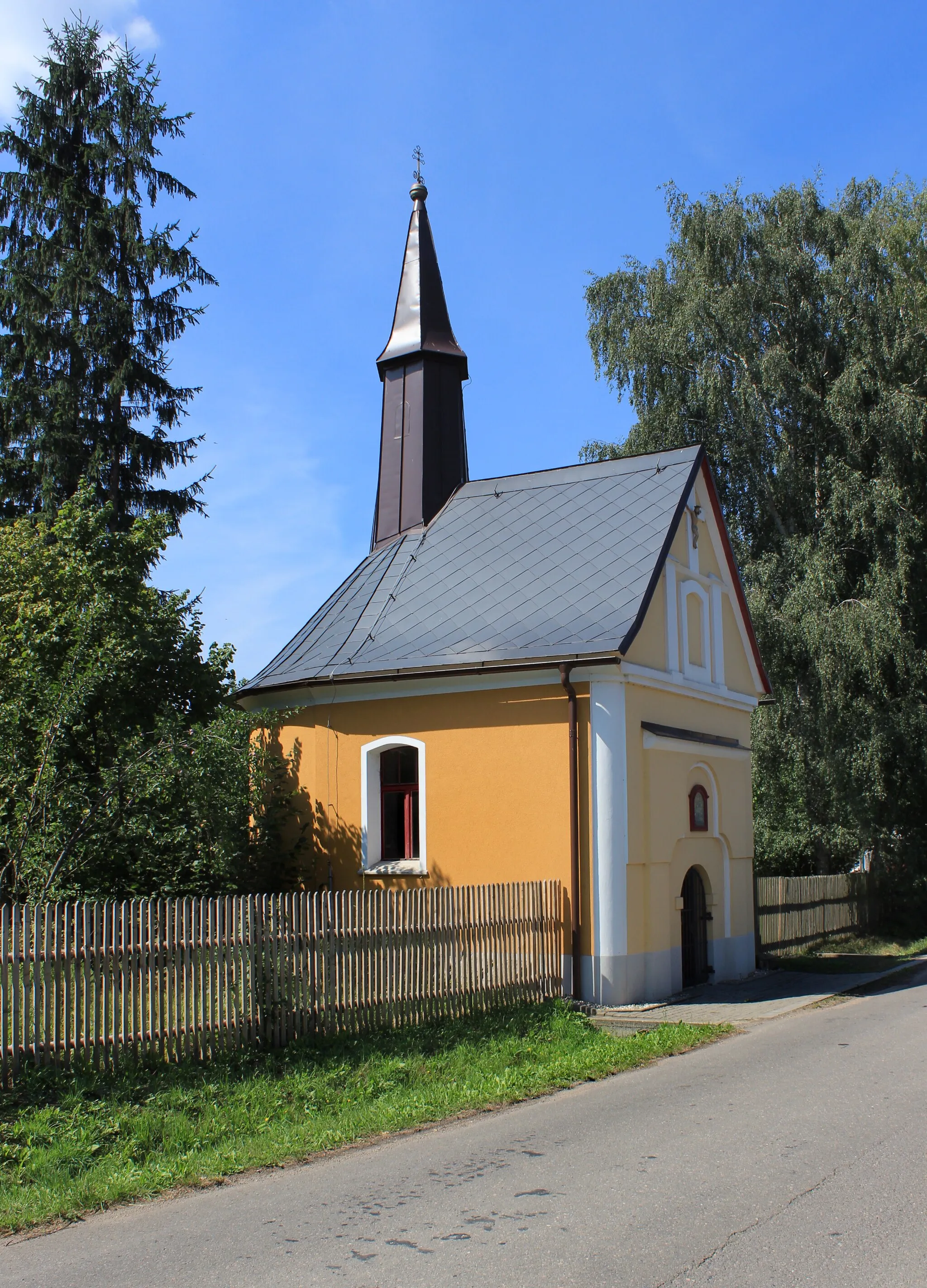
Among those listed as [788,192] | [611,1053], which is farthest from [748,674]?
[788,192]

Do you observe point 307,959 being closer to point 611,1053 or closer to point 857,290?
point 611,1053

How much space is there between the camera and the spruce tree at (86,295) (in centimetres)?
2080

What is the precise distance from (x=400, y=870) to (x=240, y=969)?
227 inches

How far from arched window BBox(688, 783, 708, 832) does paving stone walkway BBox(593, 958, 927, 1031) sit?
2.22m

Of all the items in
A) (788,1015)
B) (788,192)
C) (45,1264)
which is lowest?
(788,1015)

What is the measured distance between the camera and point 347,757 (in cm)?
1572

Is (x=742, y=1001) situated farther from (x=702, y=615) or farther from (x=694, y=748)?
(x=702, y=615)

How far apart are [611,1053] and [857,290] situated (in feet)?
62.8

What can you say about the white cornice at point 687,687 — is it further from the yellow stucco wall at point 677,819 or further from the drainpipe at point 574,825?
the drainpipe at point 574,825

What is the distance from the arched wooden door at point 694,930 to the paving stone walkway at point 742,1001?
277mm

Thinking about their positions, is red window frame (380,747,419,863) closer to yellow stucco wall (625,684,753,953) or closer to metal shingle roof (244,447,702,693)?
metal shingle roof (244,447,702,693)

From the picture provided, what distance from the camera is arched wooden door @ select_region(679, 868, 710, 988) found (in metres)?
16.1

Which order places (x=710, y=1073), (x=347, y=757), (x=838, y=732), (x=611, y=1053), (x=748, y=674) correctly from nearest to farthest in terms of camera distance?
(x=710, y=1073)
(x=611, y=1053)
(x=347, y=757)
(x=748, y=674)
(x=838, y=732)

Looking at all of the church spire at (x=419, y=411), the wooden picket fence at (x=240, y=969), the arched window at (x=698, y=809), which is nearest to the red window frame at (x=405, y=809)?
the wooden picket fence at (x=240, y=969)
